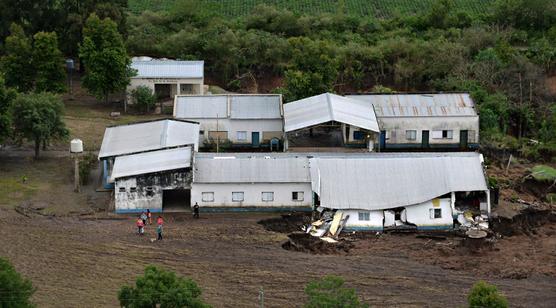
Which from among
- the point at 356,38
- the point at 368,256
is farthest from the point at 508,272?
the point at 356,38

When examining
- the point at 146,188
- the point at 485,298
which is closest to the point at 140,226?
the point at 146,188

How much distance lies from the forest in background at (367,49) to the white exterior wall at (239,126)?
4.41 meters

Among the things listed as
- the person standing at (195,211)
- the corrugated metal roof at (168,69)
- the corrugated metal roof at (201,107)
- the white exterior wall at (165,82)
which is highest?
the corrugated metal roof at (168,69)

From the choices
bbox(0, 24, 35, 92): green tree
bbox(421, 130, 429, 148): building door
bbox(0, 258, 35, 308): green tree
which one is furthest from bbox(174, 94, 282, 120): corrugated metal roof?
bbox(0, 258, 35, 308): green tree

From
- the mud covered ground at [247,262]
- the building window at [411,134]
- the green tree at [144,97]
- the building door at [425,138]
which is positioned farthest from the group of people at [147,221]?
the green tree at [144,97]

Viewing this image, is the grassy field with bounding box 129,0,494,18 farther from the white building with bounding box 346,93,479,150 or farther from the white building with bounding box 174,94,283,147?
the white building with bounding box 346,93,479,150

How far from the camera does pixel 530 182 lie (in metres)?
44.9

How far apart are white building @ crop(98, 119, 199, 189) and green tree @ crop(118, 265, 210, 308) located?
48.8ft

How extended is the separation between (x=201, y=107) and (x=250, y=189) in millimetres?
11149

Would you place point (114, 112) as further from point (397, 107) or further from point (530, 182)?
point (530, 182)

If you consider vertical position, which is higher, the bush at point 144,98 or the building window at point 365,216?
the bush at point 144,98

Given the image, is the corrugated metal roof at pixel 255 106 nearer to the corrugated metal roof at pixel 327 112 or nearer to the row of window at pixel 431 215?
the corrugated metal roof at pixel 327 112

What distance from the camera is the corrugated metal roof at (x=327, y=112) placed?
4731cm

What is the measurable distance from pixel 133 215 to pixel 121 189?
1.28 meters
